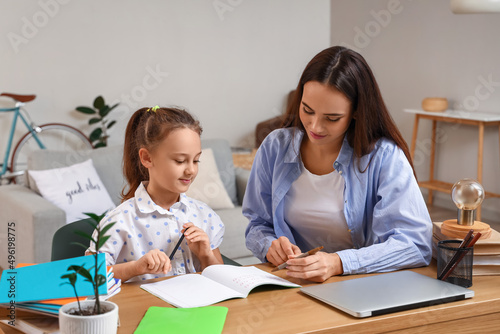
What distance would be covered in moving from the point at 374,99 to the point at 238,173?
252 cm

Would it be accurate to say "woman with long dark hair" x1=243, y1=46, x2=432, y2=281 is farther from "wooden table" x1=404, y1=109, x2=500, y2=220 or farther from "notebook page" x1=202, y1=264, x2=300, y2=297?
"wooden table" x1=404, y1=109, x2=500, y2=220

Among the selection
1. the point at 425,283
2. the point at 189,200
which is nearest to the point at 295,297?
the point at 425,283

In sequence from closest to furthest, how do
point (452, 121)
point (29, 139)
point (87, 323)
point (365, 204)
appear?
point (87, 323), point (365, 204), point (29, 139), point (452, 121)

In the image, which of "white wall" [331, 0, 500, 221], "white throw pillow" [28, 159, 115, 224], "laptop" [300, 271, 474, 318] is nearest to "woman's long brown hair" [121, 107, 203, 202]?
"laptop" [300, 271, 474, 318]

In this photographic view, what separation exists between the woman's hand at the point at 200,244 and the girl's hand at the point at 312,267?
0.85 ft

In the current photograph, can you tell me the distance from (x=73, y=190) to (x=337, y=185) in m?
2.08

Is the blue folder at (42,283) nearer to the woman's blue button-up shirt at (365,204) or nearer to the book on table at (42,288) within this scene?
the book on table at (42,288)

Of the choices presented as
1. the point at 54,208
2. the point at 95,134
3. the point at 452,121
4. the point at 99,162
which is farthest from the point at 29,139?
the point at 452,121

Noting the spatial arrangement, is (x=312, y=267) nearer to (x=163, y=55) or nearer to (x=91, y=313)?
(x=91, y=313)

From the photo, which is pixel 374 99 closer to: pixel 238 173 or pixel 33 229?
pixel 33 229

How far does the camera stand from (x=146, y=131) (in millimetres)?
1739

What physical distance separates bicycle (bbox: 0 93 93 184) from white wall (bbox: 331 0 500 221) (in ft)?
10.6

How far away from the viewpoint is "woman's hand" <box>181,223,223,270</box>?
158 centimetres

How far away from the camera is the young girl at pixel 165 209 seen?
164cm
